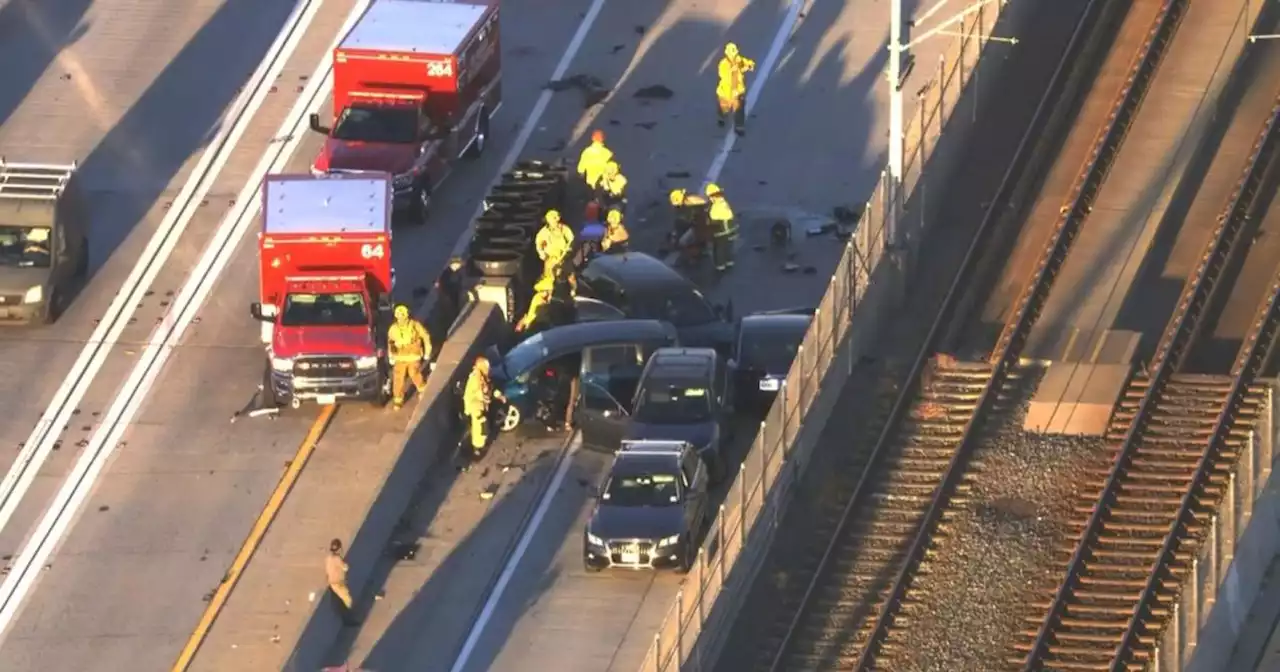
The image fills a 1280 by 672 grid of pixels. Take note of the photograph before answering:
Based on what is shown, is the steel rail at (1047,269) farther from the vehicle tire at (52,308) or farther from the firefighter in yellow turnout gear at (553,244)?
the vehicle tire at (52,308)

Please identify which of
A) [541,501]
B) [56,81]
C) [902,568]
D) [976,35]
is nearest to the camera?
[902,568]

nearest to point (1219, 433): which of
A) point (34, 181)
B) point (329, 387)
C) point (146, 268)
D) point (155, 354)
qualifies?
point (329, 387)

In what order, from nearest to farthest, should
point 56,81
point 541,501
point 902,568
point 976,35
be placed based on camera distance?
point 902,568, point 541,501, point 976,35, point 56,81

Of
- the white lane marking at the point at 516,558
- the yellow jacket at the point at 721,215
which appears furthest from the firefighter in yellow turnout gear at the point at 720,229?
the white lane marking at the point at 516,558

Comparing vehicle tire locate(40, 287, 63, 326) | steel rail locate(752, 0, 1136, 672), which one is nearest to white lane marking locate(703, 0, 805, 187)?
steel rail locate(752, 0, 1136, 672)

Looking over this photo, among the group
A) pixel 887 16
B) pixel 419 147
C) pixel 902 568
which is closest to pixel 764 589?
pixel 902 568

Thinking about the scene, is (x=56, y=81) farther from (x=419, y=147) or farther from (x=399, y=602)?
(x=399, y=602)
